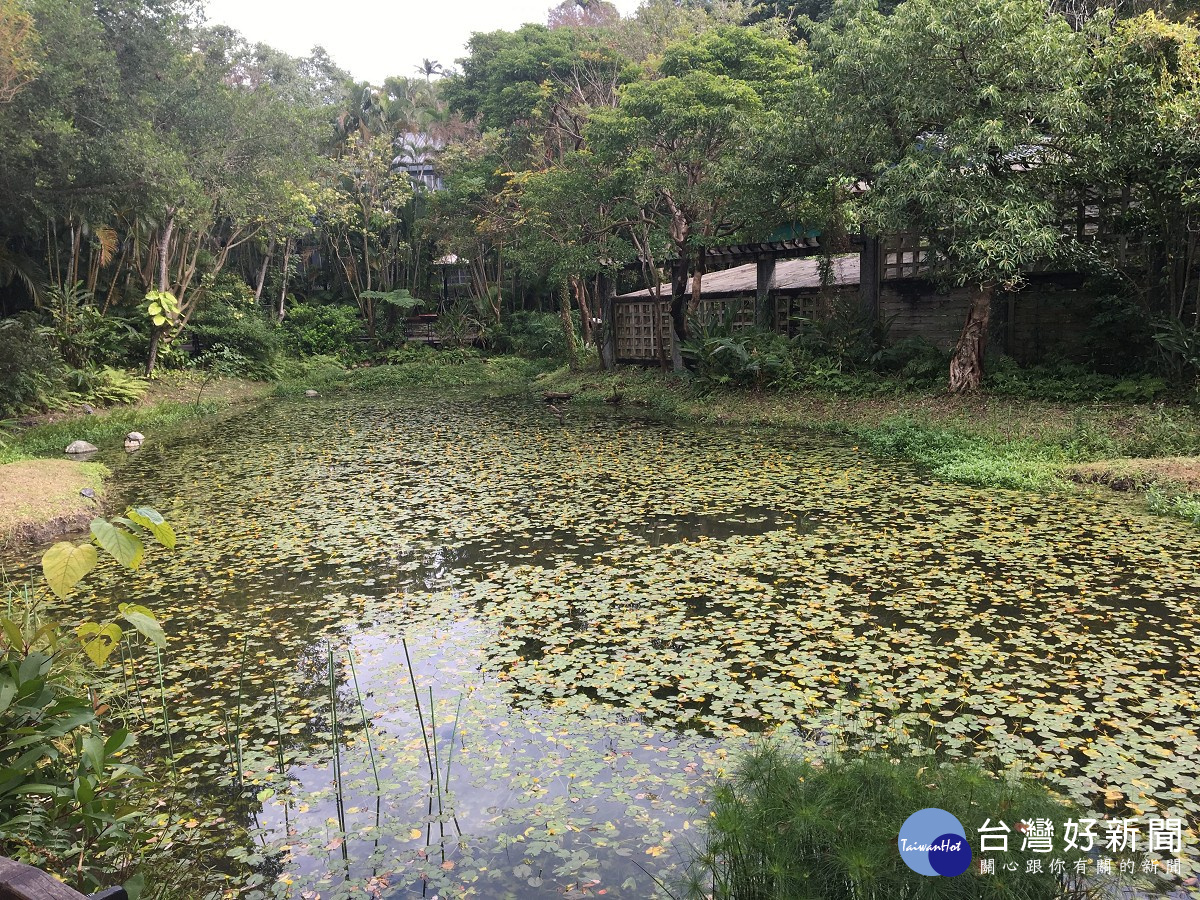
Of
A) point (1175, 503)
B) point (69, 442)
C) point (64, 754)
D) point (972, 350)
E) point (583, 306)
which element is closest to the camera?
point (64, 754)

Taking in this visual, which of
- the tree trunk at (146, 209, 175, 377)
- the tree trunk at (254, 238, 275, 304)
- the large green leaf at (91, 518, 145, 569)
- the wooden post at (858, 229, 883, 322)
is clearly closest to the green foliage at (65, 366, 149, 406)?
the tree trunk at (146, 209, 175, 377)

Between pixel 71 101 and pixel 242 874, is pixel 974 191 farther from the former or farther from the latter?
pixel 71 101

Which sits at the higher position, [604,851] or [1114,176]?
[1114,176]

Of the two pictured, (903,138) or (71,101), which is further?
(71,101)

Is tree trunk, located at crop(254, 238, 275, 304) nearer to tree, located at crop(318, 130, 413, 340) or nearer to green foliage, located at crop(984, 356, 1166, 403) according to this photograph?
tree, located at crop(318, 130, 413, 340)

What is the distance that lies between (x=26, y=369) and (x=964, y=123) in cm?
1378

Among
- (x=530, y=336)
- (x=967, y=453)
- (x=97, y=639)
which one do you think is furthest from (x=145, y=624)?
(x=530, y=336)

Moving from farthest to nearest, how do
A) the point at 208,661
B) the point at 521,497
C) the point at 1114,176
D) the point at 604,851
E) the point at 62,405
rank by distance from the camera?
the point at 62,405
the point at 1114,176
the point at 521,497
the point at 208,661
the point at 604,851

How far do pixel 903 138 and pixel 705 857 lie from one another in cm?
1091

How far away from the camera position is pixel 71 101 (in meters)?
13.1

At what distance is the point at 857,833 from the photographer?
2.71m

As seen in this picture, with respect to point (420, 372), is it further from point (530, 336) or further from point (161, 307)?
point (161, 307)

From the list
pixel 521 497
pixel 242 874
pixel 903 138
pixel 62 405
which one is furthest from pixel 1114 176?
pixel 62 405

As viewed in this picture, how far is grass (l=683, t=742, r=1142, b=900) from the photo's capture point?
99.2 inches
